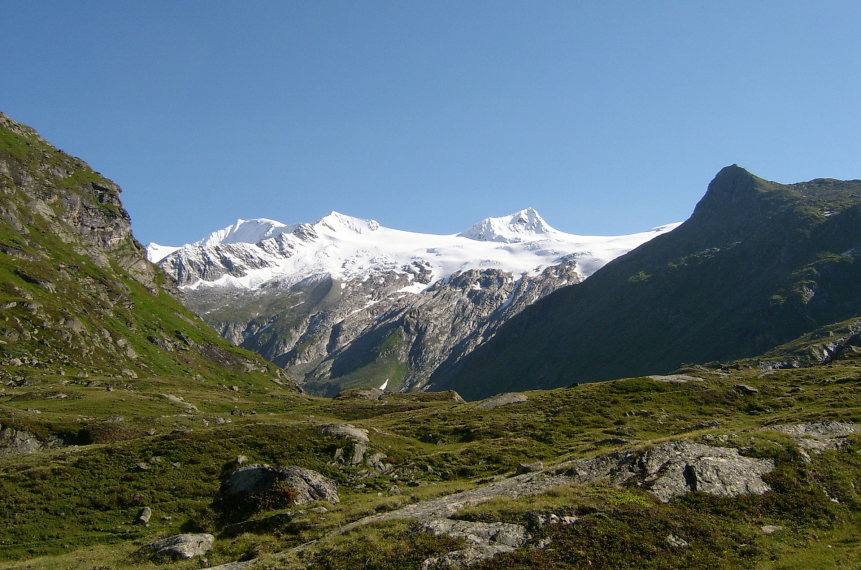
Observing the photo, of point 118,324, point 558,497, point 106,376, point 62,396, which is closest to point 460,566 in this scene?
point 558,497

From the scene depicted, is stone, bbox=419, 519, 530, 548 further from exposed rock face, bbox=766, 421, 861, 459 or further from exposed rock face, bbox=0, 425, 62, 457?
exposed rock face, bbox=0, 425, 62, 457

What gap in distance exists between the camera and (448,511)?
1094 inches

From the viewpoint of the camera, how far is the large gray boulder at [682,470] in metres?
29.3

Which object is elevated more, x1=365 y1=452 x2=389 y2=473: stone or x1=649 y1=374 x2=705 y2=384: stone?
x1=365 y1=452 x2=389 y2=473: stone

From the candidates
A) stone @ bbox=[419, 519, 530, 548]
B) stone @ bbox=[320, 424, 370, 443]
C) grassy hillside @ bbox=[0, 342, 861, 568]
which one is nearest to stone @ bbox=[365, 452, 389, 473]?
grassy hillside @ bbox=[0, 342, 861, 568]

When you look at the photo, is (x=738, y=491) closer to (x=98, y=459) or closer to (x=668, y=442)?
(x=668, y=442)

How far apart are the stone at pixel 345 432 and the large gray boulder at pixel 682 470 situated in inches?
901

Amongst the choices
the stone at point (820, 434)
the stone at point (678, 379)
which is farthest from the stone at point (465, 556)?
the stone at point (678, 379)

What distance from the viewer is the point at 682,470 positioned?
101 feet

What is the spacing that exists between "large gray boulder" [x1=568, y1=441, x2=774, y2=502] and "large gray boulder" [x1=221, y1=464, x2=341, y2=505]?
53.6ft

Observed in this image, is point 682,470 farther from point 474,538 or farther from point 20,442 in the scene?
point 20,442

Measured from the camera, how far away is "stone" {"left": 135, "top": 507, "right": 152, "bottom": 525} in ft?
118

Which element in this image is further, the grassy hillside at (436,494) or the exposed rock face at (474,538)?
the grassy hillside at (436,494)

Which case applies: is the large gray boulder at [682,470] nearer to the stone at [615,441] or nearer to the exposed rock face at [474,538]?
the exposed rock face at [474,538]
